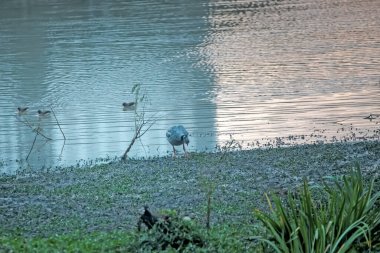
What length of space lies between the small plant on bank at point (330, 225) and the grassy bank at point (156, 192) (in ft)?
2.20

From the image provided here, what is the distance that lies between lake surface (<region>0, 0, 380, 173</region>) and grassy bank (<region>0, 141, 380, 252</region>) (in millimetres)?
1849

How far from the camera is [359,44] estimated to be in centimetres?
2772

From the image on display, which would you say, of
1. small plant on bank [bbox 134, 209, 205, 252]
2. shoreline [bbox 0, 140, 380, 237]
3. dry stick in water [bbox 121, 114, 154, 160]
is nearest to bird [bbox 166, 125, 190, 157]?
shoreline [bbox 0, 140, 380, 237]

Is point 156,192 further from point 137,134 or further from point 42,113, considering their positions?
point 42,113

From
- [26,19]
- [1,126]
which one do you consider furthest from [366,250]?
[26,19]

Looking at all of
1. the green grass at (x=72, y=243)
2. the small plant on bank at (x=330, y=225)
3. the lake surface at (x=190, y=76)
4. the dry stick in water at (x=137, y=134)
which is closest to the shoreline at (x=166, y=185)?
the dry stick in water at (x=137, y=134)

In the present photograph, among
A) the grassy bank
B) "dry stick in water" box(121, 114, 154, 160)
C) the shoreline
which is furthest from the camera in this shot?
"dry stick in water" box(121, 114, 154, 160)

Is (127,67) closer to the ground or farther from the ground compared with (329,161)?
farther from the ground

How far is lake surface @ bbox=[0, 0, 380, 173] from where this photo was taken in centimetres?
1720

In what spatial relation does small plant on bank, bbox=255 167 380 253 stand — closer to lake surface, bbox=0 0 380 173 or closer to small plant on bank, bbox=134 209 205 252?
small plant on bank, bbox=134 209 205 252

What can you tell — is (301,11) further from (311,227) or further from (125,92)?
(311,227)

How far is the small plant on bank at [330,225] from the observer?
6.56 meters

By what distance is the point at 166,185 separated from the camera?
12.1 metres

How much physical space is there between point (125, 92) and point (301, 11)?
648 inches
